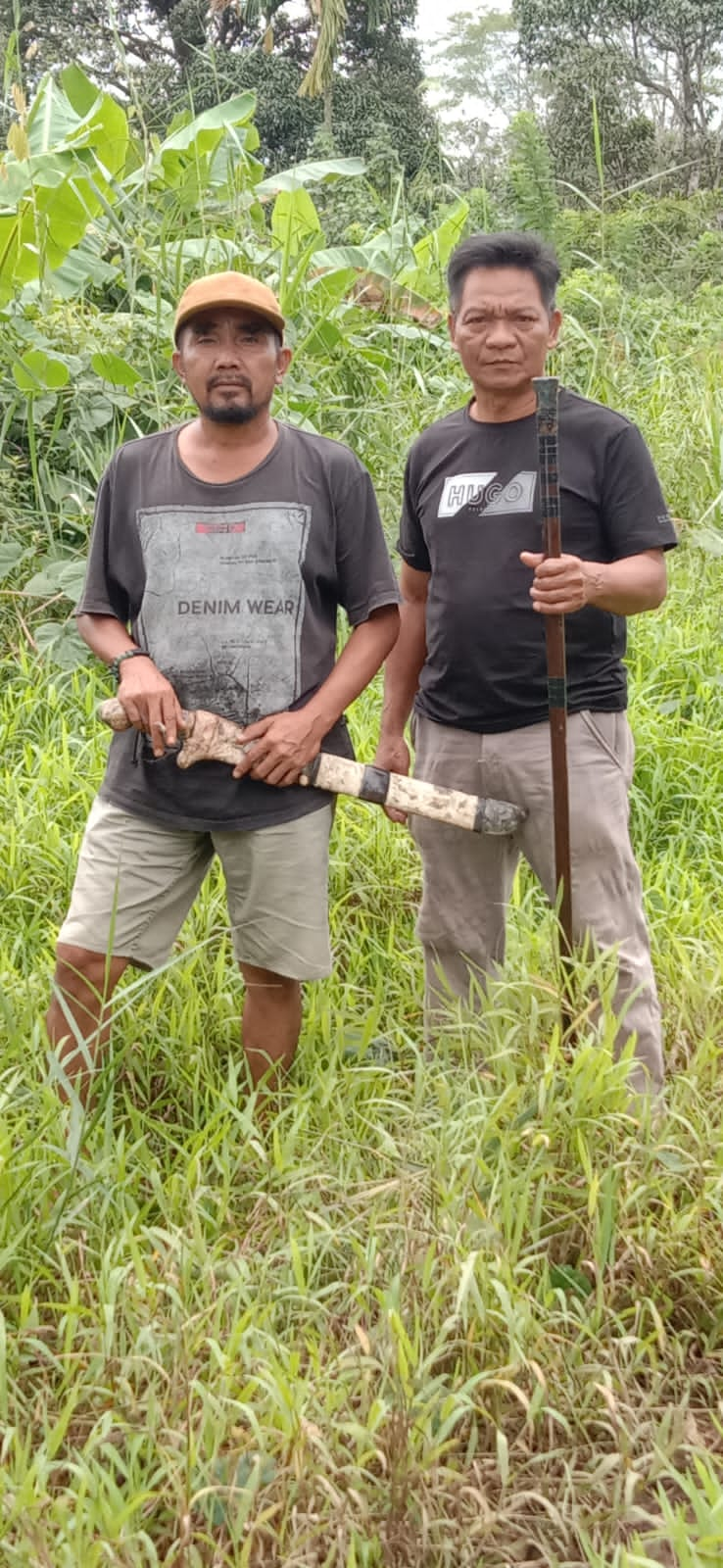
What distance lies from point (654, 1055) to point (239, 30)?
2621 centimetres

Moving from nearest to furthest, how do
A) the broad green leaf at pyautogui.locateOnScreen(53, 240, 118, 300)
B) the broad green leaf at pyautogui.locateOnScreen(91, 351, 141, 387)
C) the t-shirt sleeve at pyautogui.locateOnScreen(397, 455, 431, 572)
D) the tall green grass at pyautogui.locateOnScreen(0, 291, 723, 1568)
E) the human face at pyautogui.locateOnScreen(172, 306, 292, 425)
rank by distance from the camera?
the tall green grass at pyautogui.locateOnScreen(0, 291, 723, 1568) < the human face at pyautogui.locateOnScreen(172, 306, 292, 425) < the t-shirt sleeve at pyautogui.locateOnScreen(397, 455, 431, 572) < the broad green leaf at pyautogui.locateOnScreen(91, 351, 141, 387) < the broad green leaf at pyautogui.locateOnScreen(53, 240, 118, 300)

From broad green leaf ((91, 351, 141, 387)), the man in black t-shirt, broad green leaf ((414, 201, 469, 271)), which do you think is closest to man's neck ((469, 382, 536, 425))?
the man in black t-shirt

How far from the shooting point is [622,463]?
2832mm

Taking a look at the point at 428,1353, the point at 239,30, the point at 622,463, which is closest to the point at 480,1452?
the point at 428,1353

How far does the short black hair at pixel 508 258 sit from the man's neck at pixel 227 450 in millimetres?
478

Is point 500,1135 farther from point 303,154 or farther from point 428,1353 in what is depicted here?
point 303,154

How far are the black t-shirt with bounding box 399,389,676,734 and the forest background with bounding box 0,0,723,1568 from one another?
0.54 meters

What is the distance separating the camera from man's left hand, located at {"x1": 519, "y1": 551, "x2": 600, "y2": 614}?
2691 mm

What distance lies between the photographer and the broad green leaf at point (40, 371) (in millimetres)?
5539

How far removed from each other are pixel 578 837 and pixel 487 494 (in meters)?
0.72

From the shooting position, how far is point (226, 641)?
2988 millimetres

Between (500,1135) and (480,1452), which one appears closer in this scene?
(480,1452)

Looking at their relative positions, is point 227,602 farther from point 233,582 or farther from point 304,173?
point 304,173

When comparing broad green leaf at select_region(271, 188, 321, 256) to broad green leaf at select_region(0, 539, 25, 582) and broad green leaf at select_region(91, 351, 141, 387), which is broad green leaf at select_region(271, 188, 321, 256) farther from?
broad green leaf at select_region(0, 539, 25, 582)
